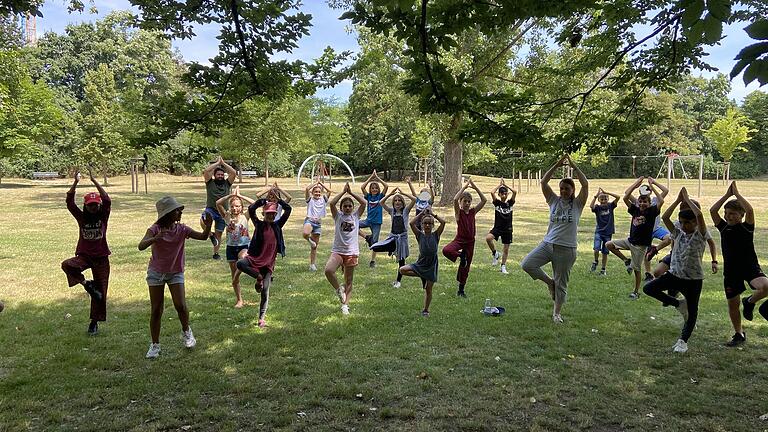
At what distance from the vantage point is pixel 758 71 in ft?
7.09

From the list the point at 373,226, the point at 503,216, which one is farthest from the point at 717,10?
the point at 373,226

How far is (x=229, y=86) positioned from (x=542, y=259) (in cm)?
428

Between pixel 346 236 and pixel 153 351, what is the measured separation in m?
2.76

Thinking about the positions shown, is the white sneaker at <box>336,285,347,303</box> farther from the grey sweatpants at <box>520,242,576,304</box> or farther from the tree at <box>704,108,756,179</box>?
the tree at <box>704,108,756,179</box>

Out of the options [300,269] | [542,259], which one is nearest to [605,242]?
[542,259]

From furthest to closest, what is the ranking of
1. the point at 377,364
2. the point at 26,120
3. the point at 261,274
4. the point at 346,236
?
1. the point at 26,120
2. the point at 346,236
3. the point at 261,274
4. the point at 377,364

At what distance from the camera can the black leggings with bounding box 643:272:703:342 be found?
5.69 m

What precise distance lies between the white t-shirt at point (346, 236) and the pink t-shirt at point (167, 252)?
221 centimetres

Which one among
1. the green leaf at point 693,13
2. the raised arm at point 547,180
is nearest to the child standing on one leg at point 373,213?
the raised arm at point 547,180

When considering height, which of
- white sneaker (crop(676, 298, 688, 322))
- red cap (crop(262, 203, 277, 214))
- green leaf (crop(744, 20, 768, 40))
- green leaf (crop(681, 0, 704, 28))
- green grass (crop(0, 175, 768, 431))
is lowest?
green grass (crop(0, 175, 768, 431))

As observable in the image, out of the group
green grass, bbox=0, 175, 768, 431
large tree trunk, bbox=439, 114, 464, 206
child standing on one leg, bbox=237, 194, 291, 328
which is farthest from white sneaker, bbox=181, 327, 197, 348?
large tree trunk, bbox=439, 114, 464, 206

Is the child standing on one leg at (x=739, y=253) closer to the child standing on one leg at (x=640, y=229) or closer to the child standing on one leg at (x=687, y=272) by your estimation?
the child standing on one leg at (x=687, y=272)

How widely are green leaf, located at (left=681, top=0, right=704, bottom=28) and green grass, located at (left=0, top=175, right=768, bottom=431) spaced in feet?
9.68

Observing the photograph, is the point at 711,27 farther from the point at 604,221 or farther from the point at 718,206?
the point at 604,221
